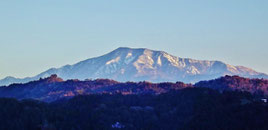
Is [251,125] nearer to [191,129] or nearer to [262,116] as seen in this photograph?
[262,116]

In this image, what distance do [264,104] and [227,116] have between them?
40.5 feet

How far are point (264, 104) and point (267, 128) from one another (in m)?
23.2

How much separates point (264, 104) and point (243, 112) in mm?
7722

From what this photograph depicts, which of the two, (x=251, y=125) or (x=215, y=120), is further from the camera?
(x=215, y=120)

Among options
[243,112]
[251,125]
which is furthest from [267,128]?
[243,112]

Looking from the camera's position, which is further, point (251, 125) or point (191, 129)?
point (191, 129)

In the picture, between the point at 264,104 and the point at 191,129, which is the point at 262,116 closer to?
the point at 264,104

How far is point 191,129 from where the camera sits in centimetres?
19950

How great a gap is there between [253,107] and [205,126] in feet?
54.8

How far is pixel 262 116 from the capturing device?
18662 cm

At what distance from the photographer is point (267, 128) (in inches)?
6934

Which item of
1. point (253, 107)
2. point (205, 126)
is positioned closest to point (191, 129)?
point (205, 126)

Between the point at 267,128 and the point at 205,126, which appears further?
the point at 205,126

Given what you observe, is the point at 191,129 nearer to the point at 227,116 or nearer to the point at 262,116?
the point at 227,116
